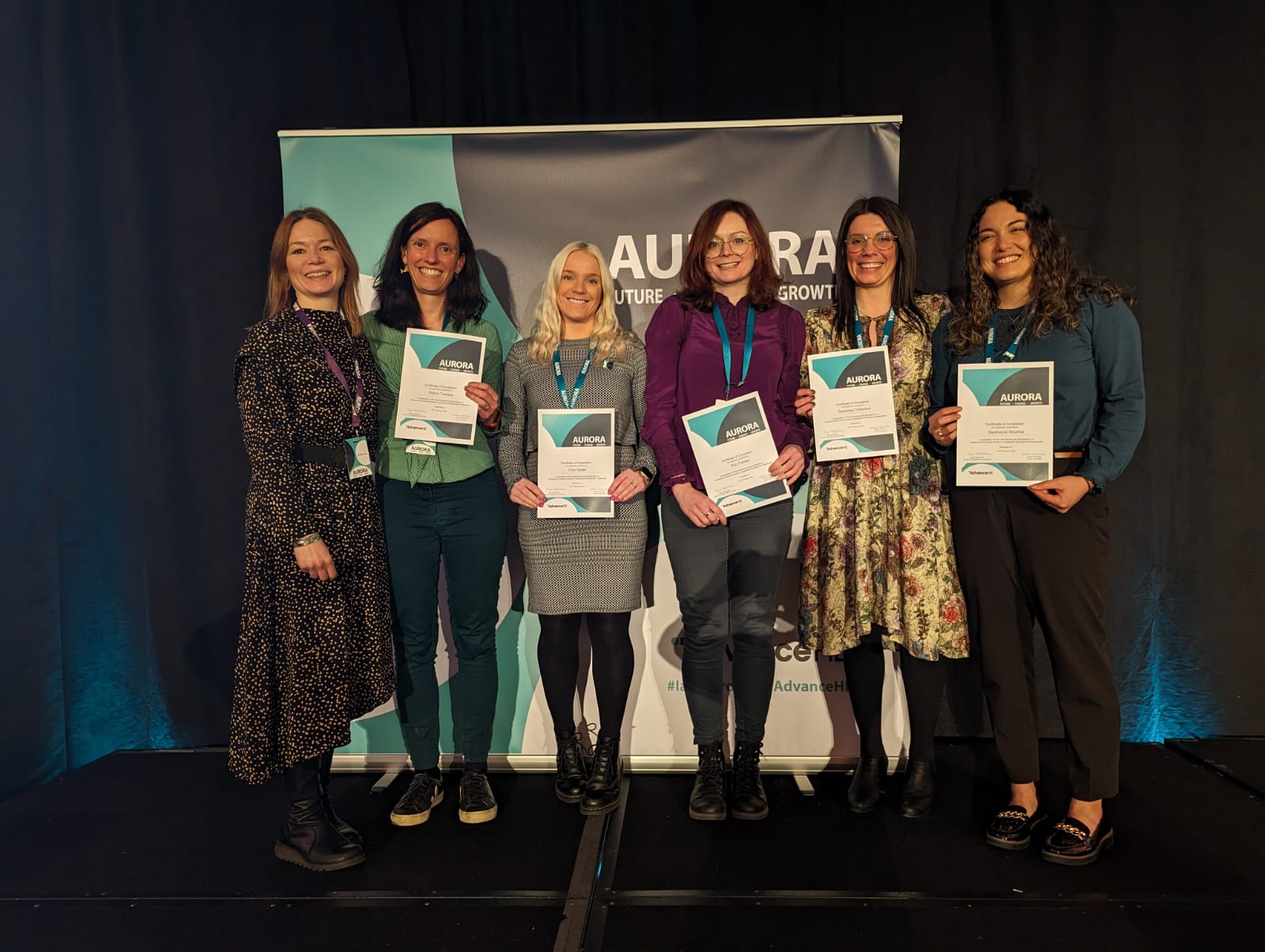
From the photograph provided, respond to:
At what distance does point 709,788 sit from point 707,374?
1.32 m

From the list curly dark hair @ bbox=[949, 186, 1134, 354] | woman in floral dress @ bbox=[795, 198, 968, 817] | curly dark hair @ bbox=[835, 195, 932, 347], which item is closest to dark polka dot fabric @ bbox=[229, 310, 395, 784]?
woman in floral dress @ bbox=[795, 198, 968, 817]

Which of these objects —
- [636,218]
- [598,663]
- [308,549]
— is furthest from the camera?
[636,218]

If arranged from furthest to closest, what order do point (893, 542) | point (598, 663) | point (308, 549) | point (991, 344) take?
point (598, 663)
point (893, 542)
point (991, 344)
point (308, 549)

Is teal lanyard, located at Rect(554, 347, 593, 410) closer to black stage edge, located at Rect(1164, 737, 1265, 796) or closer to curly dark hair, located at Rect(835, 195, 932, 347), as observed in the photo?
curly dark hair, located at Rect(835, 195, 932, 347)

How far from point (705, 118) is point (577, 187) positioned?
27.6 inches

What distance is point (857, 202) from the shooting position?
2.29m

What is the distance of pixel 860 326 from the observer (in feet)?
7.54

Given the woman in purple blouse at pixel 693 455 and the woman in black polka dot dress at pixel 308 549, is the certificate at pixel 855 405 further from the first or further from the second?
the woman in black polka dot dress at pixel 308 549

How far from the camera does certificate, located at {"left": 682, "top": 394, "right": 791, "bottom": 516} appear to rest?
7.25ft

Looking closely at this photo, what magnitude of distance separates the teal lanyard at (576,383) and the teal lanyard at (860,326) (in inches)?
32.8

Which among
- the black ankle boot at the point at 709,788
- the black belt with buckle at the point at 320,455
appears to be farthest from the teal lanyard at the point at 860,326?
the black belt with buckle at the point at 320,455

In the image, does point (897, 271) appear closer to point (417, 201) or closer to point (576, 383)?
point (576, 383)

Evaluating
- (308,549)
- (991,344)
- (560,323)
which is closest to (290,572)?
(308,549)

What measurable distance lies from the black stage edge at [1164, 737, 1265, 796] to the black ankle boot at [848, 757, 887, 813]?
1317mm
